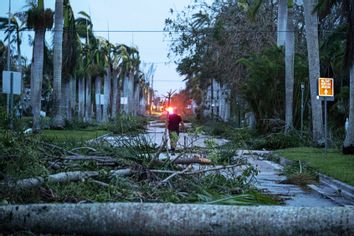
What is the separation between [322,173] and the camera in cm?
1412

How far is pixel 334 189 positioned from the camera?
40.4ft

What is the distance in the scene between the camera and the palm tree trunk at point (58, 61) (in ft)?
107

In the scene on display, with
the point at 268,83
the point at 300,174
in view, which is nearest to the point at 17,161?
the point at 300,174

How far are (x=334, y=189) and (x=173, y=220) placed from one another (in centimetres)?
715

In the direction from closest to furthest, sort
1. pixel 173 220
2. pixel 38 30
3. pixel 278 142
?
pixel 173 220 → pixel 278 142 → pixel 38 30

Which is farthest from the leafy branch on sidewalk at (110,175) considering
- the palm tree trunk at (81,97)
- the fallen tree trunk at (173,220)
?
the palm tree trunk at (81,97)

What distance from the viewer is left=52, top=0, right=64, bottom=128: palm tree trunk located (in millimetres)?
32500

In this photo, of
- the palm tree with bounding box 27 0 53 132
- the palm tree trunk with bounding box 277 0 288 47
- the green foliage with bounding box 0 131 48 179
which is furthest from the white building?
the green foliage with bounding box 0 131 48 179

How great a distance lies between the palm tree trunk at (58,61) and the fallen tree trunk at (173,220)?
27.2 m

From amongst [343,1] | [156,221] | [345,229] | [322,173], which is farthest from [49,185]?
[343,1]

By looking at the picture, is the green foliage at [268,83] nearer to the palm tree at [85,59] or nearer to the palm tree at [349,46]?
the palm tree at [349,46]

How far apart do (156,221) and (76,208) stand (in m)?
1.09

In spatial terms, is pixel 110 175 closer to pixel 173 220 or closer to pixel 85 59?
pixel 173 220

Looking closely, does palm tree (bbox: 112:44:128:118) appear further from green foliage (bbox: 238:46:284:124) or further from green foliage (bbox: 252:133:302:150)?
green foliage (bbox: 252:133:302:150)
